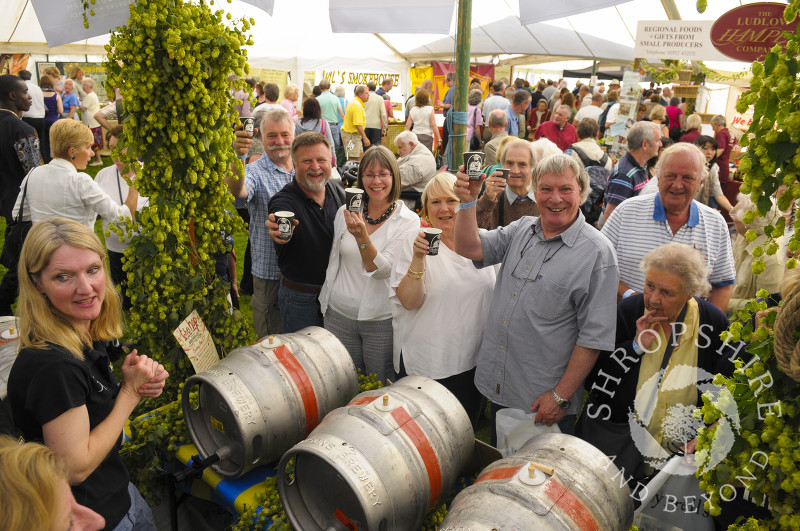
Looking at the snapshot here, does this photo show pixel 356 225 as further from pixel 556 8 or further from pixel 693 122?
pixel 693 122

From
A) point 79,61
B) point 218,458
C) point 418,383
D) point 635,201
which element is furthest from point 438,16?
point 79,61

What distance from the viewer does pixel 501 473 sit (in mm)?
1761

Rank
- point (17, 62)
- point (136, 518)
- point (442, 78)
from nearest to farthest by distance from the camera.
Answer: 1. point (136, 518)
2. point (17, 62)
3. point (442, 78)

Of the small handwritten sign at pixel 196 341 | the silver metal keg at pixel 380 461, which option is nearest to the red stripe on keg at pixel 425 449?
the silver metal keg at pixel 380 461

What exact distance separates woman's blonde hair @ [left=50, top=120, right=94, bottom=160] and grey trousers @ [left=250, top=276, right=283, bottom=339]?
1.56 m

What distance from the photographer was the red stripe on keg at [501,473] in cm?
173

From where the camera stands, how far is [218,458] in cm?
231

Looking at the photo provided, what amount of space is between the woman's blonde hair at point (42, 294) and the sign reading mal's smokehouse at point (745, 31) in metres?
5.01

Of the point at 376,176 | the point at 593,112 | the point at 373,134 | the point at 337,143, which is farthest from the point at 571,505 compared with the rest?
the point at 373,134

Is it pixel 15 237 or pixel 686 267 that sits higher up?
pixel 686 267

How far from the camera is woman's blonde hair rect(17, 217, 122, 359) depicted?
177 centimetres

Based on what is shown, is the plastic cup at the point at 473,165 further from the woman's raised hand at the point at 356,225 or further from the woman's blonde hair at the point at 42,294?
the woman's blonde hair at the point at 42,294

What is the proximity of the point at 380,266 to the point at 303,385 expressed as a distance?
0.87 meters

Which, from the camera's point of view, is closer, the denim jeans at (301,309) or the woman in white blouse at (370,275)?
the woman in white blouse at (370,275)
